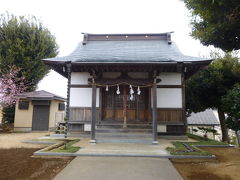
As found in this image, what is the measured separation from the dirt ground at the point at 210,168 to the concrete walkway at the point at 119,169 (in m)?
0.29

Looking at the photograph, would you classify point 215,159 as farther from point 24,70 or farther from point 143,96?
point 24,70

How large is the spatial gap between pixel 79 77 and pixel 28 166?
509 cm

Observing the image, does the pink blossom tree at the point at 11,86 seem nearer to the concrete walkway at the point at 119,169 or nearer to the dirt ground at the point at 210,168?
the concrete walkway at the point at 119,169

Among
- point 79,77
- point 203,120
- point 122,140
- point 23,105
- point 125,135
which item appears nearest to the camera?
point 122,140

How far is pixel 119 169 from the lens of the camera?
3.93 m

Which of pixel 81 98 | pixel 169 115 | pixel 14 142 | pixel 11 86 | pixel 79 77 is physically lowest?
pixel 14 142

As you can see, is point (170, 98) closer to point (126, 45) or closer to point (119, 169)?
point (126, 45)

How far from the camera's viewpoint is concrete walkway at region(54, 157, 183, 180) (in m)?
3.50

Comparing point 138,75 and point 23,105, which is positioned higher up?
point 138,75

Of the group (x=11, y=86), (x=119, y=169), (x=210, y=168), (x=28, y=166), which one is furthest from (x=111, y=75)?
(x=11, y=86)

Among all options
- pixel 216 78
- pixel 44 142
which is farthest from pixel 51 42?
pixel 216 78

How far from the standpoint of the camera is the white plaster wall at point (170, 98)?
8.12 meters

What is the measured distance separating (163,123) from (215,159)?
3.30m

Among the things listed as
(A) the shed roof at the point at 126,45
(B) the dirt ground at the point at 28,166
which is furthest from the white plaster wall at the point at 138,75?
(B) the dirt ground at the point at 28,166
